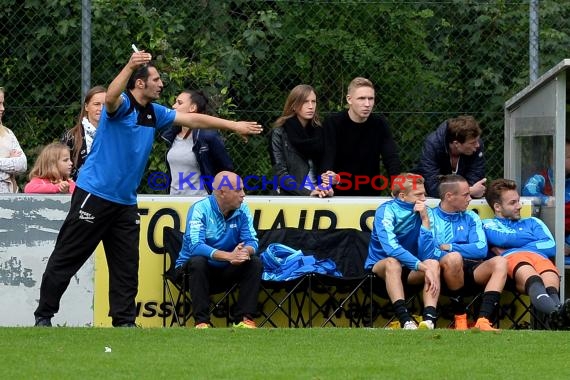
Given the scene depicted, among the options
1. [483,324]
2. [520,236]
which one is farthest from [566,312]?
[520,236]

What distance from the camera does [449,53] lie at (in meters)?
13.4

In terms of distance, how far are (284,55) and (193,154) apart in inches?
60.6

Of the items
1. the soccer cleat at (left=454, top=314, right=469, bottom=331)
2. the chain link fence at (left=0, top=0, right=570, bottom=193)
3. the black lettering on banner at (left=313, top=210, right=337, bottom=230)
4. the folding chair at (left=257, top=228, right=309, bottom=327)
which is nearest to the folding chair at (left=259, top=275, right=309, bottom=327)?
the folding chair at (left=257, top=228, right=309, bottom=327)

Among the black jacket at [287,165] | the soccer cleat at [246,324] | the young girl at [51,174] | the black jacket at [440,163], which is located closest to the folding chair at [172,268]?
the soccer cleat at [246,324]

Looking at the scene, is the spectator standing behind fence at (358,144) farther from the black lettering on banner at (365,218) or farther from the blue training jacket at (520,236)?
the blue training jacket at (520,236)

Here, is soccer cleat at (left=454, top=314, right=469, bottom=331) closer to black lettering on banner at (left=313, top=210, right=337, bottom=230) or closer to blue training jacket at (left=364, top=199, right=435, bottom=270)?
blue training jacket at (left=364, top=199, right=435, bottom=270)

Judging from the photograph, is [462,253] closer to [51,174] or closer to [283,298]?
[283,298]

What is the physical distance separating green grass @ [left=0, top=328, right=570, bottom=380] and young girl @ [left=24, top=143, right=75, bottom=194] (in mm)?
2458

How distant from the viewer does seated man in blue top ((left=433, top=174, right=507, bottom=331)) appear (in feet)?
37.3

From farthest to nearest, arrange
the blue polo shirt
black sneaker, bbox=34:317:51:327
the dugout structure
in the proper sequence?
the dugout structure
black sneaker, bbox=34:317:51:327
the blue polo shirt

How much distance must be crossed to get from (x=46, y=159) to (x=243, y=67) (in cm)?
206

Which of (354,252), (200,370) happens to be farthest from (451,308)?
(200,370)

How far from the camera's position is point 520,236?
467 inches

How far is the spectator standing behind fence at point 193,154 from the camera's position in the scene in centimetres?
1224
